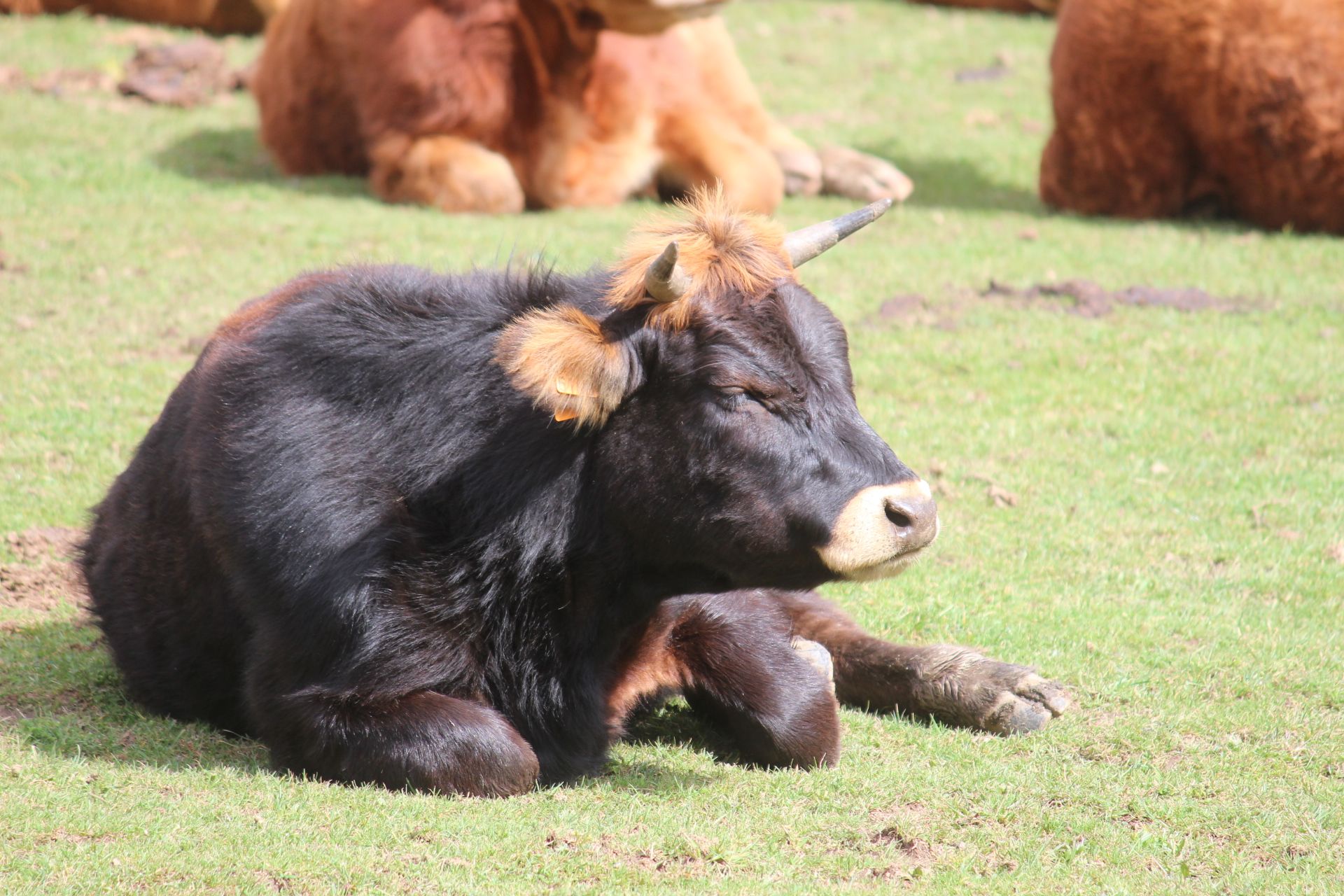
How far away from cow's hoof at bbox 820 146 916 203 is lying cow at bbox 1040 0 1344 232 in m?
1.24

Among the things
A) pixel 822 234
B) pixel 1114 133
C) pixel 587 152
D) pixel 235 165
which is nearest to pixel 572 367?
pixel 822 234

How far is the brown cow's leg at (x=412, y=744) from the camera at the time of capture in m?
4.22

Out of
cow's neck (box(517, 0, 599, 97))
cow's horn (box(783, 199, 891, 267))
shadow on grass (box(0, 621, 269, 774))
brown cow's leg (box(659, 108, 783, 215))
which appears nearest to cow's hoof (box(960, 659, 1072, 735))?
cow's horn (box(783, 199, 891, 267))

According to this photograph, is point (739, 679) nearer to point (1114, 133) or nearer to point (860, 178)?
point (860, 178)

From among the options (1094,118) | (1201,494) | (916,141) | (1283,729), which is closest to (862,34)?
(916,141)

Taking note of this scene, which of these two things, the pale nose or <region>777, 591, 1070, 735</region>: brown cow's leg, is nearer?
the pale nose

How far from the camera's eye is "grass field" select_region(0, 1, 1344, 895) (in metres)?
3.99

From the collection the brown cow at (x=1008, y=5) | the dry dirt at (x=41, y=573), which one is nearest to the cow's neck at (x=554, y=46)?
the dry dirt at (x=41, y=573)

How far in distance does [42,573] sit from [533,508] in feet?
9.16

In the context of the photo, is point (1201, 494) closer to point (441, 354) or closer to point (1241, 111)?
point (441, 354)

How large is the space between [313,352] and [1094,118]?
8.38 metres

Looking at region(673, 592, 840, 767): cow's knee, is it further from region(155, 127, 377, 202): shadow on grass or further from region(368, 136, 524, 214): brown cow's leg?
region(155, 127, 377, 202): shadow on grass

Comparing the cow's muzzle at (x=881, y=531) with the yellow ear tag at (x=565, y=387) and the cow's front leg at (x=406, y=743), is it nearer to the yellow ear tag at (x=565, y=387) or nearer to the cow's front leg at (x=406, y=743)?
the yellow ear tag at (x=565, y=387)

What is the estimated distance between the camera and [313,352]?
4.77m
